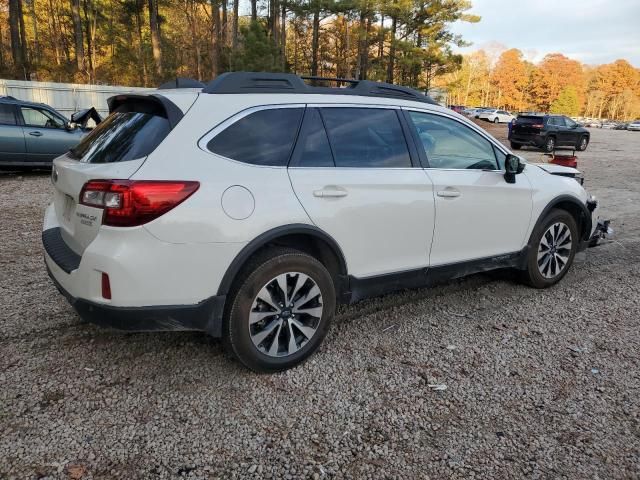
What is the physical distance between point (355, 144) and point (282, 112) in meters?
0.56

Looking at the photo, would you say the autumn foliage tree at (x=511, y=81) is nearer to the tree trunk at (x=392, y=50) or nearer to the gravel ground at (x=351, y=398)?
the tree trunk at (x=392, y=50)

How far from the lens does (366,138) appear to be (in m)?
3.45

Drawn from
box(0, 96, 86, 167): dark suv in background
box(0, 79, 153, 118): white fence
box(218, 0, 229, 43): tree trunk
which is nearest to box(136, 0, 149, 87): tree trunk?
box(218, 0, 229, 43): tree trunk

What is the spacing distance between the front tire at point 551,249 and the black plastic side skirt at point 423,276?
15cm

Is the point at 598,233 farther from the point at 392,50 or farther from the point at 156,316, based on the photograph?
the point at 392,50

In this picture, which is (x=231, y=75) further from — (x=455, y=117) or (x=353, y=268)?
(x=455, y=117)

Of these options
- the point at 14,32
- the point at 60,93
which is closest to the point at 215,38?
the point at 14,32

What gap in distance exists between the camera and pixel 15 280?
15.1 ft

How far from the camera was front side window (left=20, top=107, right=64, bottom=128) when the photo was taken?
34.2 ft

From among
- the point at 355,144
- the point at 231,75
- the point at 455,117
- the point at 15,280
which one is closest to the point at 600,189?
the point at 455,117

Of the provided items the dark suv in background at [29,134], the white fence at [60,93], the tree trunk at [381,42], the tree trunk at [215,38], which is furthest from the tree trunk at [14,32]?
the tree trunk at [381,42]

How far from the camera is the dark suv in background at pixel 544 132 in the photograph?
71.1 ft

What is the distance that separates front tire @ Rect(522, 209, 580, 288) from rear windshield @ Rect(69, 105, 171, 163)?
10.9ft

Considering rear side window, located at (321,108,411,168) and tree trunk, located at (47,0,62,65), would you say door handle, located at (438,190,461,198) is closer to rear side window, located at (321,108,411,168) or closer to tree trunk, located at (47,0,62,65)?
rear side window, located at (321,108,411,168)
